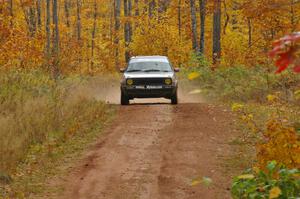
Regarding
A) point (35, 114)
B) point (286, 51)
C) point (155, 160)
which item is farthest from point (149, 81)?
point (286, 51)

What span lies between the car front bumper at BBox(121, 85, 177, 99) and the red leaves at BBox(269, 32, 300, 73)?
48.5ft

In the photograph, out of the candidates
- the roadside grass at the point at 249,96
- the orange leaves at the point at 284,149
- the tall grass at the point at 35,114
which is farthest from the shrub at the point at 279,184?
the tall grass at the point at 35,114

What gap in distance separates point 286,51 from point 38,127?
350 inches

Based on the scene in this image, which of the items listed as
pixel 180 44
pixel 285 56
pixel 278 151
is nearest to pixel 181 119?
pixel 278 151

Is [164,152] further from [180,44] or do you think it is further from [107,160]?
[180,44]

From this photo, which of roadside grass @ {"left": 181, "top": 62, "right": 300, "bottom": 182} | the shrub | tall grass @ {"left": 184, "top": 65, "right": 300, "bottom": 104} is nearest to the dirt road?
roadside grass @ {"left": 181, "top": 62, "right": 300, "bottom": 182}

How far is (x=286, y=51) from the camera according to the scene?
2709 mm

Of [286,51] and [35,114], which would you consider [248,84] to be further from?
[286,51]

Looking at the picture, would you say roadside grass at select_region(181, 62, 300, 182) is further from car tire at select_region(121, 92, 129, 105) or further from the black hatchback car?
car tire at select_region(121, 92, 129, 105)

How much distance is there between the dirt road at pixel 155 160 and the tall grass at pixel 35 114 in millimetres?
804

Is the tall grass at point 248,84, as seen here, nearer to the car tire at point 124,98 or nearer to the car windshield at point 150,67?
the car windshield at point 150,67

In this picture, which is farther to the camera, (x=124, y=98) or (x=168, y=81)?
(x=124, y=98)

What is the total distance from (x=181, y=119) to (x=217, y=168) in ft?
17.1

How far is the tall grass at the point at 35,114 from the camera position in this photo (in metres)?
9.66
